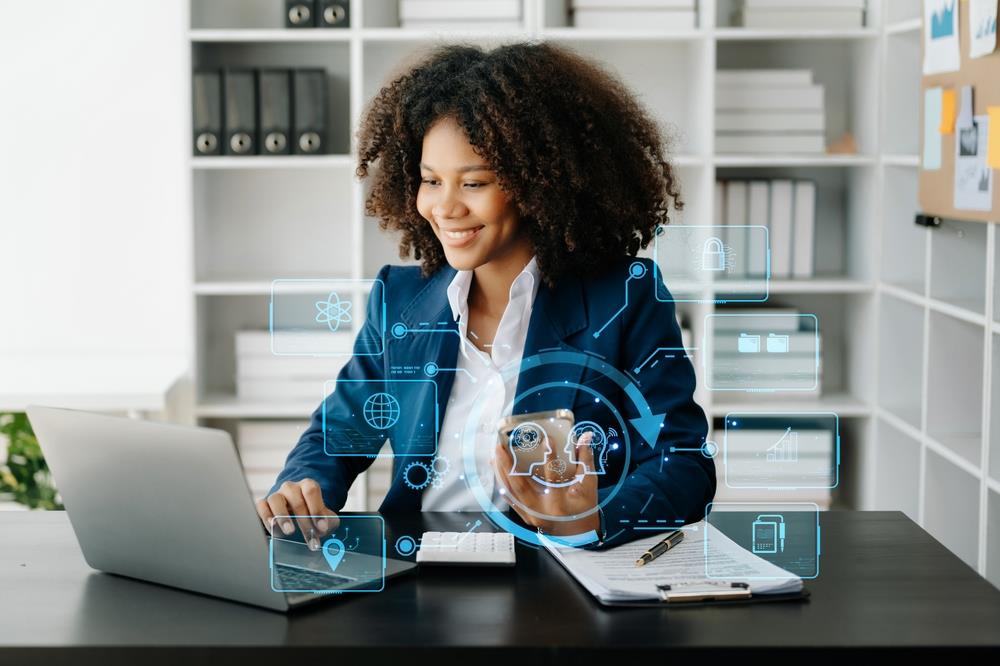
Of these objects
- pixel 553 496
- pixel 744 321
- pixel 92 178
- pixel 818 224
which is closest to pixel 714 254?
pixel 744 321

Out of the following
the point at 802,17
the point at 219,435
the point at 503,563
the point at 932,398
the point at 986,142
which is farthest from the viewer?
the point at 802,17

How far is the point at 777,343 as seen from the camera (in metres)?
1.30

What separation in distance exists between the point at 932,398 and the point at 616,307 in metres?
1.55

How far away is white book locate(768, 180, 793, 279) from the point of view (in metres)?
3.22

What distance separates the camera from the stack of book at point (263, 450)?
2.84m

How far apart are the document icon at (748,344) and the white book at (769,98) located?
6.57 ft

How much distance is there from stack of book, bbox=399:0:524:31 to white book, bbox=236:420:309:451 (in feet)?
3.61

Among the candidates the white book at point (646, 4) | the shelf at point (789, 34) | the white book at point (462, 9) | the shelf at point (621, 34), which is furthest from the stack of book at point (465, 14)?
the shelf at point (789, 34)

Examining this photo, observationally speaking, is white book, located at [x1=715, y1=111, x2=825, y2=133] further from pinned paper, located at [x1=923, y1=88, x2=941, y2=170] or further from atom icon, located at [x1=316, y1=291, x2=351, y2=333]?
atom icon, located at [x1=316, y1=291, x2=351, y2=333]

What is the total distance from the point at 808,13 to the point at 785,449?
220cm

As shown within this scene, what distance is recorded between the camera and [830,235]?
11.3 ft

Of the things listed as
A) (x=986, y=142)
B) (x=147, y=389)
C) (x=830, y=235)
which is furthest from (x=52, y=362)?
(x=986, y=142)

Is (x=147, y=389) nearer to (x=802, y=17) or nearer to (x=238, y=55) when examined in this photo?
(x=238, y=55)

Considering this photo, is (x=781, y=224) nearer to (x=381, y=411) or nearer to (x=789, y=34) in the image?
(x=789, y=34)
